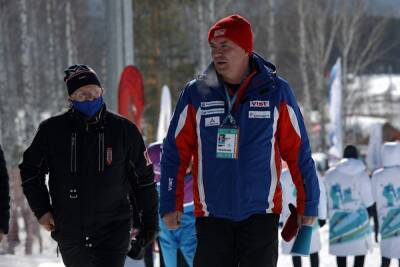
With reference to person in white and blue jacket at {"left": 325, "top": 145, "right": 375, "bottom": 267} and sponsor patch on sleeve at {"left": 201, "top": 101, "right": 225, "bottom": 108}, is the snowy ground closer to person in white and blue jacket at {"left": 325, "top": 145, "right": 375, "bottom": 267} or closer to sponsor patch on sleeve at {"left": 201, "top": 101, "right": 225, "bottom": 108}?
person in white and blue jacket at {"left": 325, "top": 145, "right": 375, "bottom": 267}

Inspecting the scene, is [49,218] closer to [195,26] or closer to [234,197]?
[234,197]

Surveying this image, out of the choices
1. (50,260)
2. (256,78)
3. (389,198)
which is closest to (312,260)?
(389,198)

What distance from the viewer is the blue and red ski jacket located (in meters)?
4.71

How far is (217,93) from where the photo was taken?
4.77m

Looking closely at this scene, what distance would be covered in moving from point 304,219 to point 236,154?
52 cm

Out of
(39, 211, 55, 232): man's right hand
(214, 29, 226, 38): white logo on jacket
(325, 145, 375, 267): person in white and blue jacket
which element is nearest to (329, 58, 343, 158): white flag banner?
(325, 145, 375, 267): person in white and blue jacket

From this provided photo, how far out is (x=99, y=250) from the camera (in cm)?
508

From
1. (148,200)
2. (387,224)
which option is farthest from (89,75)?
(387,224)

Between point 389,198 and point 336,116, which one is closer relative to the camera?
point 389,198

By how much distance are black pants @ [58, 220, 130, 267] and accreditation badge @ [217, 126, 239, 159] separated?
82 centimetres

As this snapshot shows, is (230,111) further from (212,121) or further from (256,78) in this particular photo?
(256,78)

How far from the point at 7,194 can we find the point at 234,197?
1.23m

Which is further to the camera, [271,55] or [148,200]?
[271,55]

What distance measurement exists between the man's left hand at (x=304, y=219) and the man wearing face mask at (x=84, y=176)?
3.09ft
